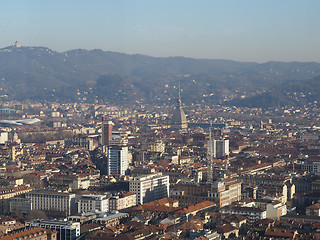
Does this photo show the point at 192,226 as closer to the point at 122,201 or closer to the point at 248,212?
the point at 248,212

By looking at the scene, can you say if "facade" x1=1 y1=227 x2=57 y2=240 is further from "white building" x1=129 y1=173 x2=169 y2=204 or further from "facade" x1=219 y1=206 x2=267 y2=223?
"white building" x1=129 y1=173 x2=169 y2=204

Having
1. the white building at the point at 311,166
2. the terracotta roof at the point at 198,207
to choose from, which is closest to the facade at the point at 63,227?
the terracotta roof at the point at 198,207

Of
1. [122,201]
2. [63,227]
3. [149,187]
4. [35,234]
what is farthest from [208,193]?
[35,234]

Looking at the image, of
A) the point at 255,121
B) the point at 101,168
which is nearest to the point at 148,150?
the point at 101,168

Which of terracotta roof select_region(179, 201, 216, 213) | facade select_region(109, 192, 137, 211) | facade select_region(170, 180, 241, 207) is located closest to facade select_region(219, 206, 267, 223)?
terracotta roof select_region(179, 201, 216, 213)

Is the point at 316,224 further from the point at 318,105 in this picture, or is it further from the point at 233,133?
the point at 318,105

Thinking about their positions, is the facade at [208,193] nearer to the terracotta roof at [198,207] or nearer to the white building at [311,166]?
the terracotta roof at [198,207]
